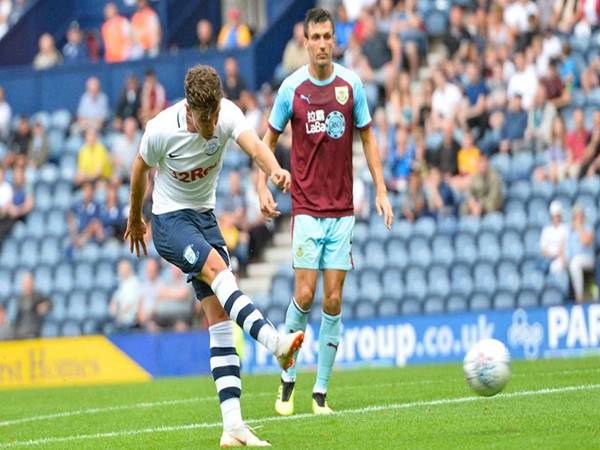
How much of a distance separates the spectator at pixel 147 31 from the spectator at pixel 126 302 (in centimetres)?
617

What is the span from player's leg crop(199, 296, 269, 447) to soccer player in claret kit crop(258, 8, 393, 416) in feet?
5.83

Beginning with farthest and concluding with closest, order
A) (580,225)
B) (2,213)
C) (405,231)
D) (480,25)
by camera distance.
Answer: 1. (2,213)
2. (480,25)
3. (405,231)
4. (580,225)

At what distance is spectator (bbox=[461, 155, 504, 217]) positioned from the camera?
20781mm

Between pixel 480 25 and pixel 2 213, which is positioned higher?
pixel 480 25

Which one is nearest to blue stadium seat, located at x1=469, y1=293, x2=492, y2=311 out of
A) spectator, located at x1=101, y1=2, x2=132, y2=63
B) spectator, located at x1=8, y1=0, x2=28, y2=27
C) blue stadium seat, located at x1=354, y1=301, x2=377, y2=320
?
blue stadium seat, located at x1=354, y1=301, x2=377, y2=320

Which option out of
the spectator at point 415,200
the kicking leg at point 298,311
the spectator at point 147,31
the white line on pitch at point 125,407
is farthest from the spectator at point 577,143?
the spectator at point 147,31

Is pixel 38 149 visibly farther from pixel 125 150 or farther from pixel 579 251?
pixel 579 251

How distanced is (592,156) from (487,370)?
36.2 feet

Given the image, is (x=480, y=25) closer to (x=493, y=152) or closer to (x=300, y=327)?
(x=493, y=152)

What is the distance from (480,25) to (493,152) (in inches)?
96.1

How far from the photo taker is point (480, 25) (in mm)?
23000

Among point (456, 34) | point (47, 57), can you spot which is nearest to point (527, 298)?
point (456, 34)

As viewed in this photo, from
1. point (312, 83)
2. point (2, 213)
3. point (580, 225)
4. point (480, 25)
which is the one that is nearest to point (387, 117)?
point (480, 25)

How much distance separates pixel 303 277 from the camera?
11.2m
